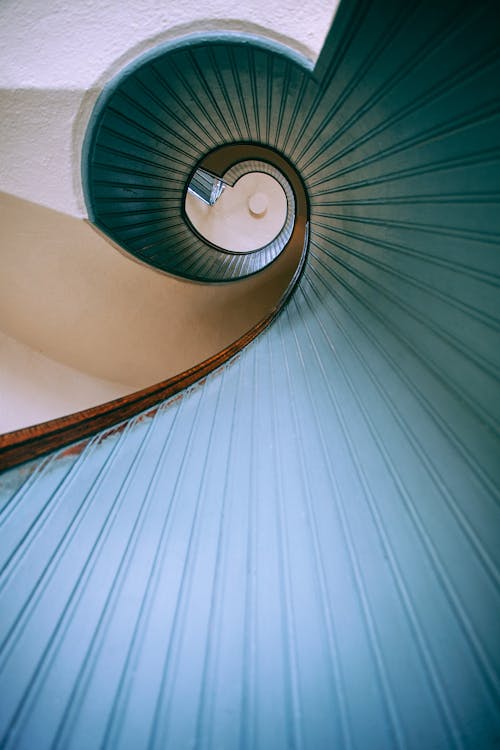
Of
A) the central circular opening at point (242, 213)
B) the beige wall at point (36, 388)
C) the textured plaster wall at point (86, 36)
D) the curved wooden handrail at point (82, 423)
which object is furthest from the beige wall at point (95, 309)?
the curved wooden handrail at point (82, 423)

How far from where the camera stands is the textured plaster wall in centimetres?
121

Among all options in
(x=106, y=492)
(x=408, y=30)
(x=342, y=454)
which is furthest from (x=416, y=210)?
(x=106, y=492)

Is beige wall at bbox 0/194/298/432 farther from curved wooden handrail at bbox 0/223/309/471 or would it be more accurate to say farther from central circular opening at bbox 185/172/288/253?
curved wooden handrail at bbox 0/223/309/471

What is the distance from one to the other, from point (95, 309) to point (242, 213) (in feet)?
11.9

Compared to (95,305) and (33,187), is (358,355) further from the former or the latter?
(95,305)

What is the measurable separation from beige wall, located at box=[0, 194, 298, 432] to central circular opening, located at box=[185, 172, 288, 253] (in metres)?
1.24

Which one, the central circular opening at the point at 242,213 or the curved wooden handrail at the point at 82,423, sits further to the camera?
the central circular opening at the point at 242,213

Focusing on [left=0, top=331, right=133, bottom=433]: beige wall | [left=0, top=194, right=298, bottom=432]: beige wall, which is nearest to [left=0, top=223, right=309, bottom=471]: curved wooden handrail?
[left=0, top=194, right=298, bottom=432]: beige wall

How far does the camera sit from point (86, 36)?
50.1 inches

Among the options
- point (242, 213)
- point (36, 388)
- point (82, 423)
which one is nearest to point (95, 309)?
point (36, 388)

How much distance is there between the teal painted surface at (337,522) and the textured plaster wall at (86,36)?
0.76 feet

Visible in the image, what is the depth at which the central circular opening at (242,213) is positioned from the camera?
186 inches

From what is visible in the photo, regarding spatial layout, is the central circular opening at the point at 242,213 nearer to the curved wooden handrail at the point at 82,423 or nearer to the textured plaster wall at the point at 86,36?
the textured plaster wall at the point at 86,36

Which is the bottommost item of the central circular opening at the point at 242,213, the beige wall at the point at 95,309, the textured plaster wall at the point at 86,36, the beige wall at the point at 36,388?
the textured plaster wall at the point at 86,36
